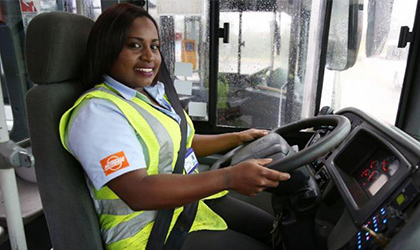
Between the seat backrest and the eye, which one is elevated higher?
the eye

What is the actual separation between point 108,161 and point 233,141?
70 cm

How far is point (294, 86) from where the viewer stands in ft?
7.77

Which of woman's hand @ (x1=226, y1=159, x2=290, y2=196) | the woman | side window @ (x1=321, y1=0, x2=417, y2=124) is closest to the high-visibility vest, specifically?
the woman

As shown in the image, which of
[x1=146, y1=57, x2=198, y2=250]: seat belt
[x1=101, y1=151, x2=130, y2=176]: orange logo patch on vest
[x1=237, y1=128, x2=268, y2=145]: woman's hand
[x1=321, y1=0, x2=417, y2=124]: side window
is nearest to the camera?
[x1=101, y1=151, x2=130, y2=176]: orange logo patch on vest

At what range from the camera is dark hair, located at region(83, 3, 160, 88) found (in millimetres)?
1084

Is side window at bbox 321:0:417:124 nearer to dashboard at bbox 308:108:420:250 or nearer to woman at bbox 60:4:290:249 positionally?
dashboard at bbox 308:108:420:250

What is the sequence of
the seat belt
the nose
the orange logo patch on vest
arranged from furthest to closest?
the nose → the seat belt → the orange logo patch on vest

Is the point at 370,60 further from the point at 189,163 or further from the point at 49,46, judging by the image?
the point at 49,46

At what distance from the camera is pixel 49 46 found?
3.22 ft

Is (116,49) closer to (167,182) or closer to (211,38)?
(167,182)

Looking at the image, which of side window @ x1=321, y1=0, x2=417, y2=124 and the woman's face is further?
side window @ x1=321, y1=0, x2=417, y2=124

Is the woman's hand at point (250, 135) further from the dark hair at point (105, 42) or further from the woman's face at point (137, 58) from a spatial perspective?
the dark hair at point (105, 42)

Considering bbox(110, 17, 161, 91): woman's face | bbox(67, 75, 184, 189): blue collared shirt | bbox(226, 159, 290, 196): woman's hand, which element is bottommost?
bbox(226, 159, 290, 196): woman's hand

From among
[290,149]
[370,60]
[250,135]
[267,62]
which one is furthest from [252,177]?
[370,60]
